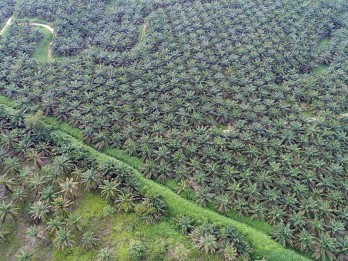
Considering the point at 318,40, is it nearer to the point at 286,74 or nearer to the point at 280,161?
the point at 286,74

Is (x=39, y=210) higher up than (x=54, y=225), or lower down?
higher up

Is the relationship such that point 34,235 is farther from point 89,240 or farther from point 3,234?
point 89,240

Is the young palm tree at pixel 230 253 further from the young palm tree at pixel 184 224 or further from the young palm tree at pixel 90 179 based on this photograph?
the young palm tree at pixel 90 179

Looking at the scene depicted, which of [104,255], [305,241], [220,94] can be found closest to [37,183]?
[104,255]

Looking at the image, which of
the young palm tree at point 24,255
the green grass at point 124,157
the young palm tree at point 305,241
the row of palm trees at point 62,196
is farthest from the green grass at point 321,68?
the young palm tree at point 24,255

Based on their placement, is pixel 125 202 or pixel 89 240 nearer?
pixel 89 240

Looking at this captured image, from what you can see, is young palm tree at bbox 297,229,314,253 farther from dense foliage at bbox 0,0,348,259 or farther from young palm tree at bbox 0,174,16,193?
young palm tree at bbox 0,174,16,193

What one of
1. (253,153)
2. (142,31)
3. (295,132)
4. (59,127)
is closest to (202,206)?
(253,153)
